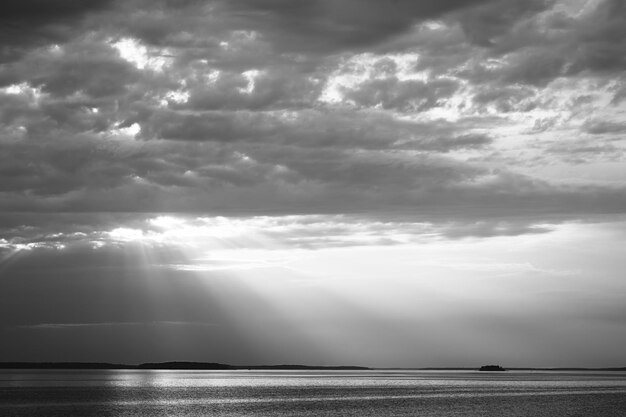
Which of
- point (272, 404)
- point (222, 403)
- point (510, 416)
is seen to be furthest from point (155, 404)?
point (510, 416)

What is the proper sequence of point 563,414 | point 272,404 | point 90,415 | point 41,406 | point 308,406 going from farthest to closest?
point 272,404
point 308,406
point 41,406
point 563,414
point 90,415

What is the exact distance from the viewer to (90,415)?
310ft

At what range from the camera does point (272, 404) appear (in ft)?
417

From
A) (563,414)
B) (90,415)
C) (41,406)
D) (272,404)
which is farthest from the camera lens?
(272,404)

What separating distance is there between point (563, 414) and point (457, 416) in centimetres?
1617

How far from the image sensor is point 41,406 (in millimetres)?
109938

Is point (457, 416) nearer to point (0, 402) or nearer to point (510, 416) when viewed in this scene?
point (510, 416)

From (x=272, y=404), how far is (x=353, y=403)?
1408 centimetres

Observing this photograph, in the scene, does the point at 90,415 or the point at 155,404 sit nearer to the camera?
the point at 90,415

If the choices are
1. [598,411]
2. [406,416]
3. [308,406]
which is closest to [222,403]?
[308,406]

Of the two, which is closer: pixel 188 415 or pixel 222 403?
pixel 188 415

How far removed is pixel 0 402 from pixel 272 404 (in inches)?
1731

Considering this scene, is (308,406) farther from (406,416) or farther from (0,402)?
(0,402)

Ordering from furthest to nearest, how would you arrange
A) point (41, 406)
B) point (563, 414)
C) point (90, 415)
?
point (41, 406) < point (563, 414) < point (90, 415)
